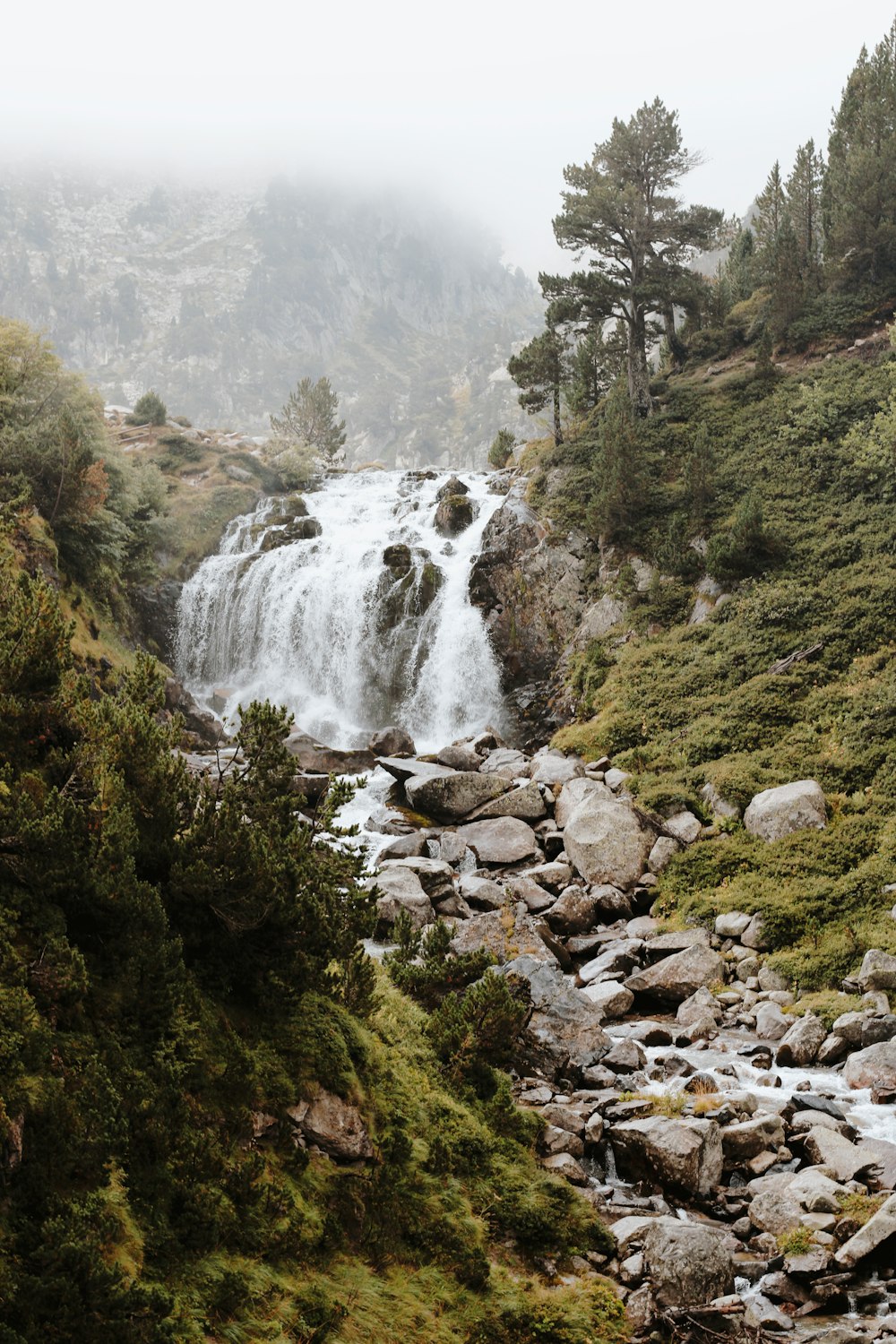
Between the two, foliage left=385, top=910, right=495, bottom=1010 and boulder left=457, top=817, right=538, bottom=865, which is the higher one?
foliage left=385, top=910, right=495, bottom=1010

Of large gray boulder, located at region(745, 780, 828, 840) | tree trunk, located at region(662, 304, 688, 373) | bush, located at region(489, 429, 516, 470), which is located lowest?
large gray boulder, located at region(745, 780, 828, 840)

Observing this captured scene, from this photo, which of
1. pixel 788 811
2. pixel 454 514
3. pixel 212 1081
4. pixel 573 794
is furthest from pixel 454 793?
pixel 454 514

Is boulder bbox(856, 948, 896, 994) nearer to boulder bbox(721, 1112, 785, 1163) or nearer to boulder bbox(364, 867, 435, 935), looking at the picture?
boulder bbox(721, 1112, 785, 1163)

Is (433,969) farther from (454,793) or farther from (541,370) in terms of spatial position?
(541,370)

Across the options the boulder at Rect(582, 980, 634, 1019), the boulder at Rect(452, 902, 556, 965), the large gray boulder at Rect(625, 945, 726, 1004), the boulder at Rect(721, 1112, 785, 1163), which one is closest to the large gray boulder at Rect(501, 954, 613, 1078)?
the boulder at Rect(582, 980, 634, 1019)

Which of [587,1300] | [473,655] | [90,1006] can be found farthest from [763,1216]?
[473,655]

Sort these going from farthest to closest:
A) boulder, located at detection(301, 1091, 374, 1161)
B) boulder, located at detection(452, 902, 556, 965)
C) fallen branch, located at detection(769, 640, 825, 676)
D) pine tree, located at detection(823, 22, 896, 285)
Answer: pine tree, located at detection(823, 22, 896, 285) → fallen branch, located at detection(769, 640, 825, 676) → boulder, located at detection(452, 902, 556, 965) → boulder, located at detection(301, 1091, 374, 1161)

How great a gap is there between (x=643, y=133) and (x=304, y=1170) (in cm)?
4193

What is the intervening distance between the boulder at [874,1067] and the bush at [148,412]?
2096 inches

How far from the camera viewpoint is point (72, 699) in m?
6.85

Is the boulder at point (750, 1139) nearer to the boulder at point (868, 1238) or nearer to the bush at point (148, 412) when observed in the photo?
the boulder at point (868, 1238)

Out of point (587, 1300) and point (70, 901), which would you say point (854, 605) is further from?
point (70, 901)

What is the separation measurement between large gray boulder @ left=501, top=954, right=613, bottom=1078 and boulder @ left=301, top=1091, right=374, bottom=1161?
3.65m

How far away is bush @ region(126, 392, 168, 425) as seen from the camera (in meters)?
52.5
